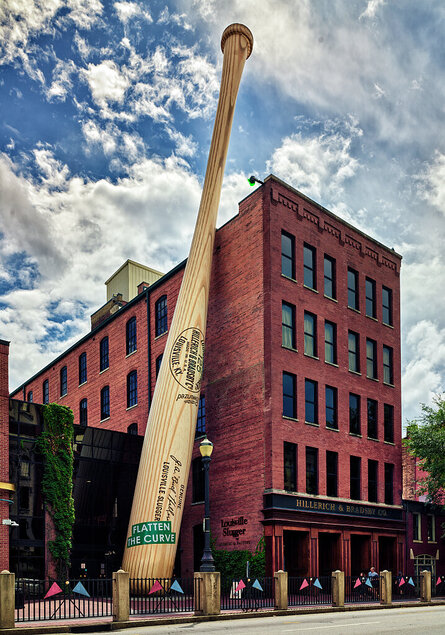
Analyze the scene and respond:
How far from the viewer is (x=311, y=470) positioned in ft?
104

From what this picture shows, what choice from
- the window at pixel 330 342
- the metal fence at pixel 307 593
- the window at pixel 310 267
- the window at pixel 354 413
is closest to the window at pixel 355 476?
the window at pixel 354 413

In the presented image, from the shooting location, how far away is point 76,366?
4891 centimetres

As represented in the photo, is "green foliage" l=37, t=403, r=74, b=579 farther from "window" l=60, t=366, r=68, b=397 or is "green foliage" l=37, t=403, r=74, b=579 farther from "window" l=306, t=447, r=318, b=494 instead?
"window" l=60, t=366, r=68, b=397

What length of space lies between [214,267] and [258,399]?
803cm

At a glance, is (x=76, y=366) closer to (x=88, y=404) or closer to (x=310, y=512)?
(x=88, y=404)

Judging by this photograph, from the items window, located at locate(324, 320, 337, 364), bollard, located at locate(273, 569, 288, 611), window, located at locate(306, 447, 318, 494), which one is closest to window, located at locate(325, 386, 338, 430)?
window, located at locate(324, 320, 337, 364)

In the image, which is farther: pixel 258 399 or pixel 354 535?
pixel 354 535

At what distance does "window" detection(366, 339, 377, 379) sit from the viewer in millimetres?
37219

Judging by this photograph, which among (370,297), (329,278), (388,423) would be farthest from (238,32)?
(388,423)

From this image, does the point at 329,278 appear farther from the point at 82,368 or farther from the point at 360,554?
the point at 82,368

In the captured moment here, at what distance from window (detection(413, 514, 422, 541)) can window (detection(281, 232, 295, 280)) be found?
1931cm

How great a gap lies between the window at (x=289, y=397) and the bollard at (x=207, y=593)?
→ 1126 cm

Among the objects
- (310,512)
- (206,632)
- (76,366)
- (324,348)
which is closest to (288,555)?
(310,512)

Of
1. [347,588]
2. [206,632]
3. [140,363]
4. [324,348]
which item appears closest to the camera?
[206,632]
